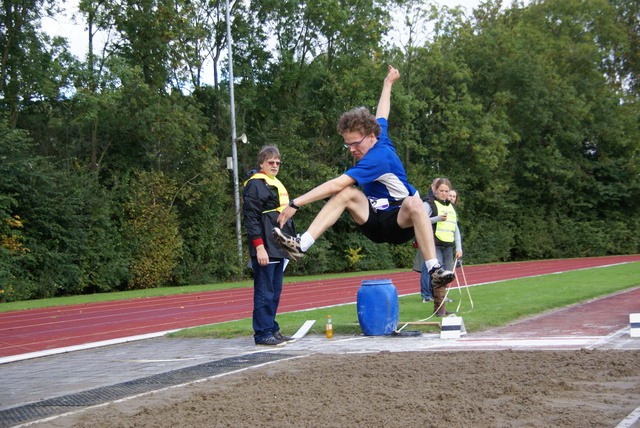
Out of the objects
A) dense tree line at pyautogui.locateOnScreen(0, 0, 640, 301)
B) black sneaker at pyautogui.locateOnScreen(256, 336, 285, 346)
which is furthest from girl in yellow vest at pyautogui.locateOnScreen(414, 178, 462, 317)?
dense tree line at pyautogui.locateOnScreen(0, 0, 640, 301)

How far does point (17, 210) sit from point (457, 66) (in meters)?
23.4

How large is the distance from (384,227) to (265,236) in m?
1.87

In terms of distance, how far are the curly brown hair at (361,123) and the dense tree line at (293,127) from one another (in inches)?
557

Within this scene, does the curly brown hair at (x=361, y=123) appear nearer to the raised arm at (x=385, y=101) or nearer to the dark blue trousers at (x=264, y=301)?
the raised arm at (x=385, y=101)

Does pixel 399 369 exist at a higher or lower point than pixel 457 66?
lower

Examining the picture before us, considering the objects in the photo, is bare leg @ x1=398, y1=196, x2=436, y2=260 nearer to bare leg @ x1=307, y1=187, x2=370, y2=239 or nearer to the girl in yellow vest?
bare leg @ x1=307, y1=187, x2=370, y2=239

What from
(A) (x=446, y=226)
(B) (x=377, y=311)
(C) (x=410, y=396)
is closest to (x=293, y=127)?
(A) (x=446, y=226)

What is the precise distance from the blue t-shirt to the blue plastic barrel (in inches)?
86.5

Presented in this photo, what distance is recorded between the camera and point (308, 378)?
5051mm

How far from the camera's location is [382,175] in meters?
5.66

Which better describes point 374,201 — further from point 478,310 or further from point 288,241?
point 478,310

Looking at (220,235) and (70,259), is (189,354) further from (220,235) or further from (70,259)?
(220,235)

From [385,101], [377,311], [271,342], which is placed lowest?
[271,342]

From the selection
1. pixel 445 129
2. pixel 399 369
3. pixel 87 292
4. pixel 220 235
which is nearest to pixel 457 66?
pixel 445 129
